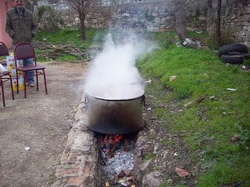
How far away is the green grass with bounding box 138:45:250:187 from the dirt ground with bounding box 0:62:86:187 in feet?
5.07

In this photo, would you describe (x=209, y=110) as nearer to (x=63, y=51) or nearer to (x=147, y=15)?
(x=63, y=51)

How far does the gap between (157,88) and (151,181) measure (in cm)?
301

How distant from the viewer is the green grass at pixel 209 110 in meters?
2.87

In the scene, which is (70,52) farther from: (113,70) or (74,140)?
(74,140)

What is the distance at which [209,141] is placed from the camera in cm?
336

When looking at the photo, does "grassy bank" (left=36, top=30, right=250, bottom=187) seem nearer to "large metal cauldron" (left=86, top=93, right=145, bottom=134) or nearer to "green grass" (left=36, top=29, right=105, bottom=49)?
"large metal cauldron" (left=86, top=93, right=145, bottom=134)

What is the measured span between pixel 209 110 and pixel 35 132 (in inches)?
98.1

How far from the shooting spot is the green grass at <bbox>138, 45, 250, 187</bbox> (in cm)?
287

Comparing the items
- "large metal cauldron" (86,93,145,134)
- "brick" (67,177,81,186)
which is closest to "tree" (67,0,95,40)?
"large metal cauldron" (86,93,145,134)

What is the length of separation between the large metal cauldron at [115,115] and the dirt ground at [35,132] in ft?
1.82

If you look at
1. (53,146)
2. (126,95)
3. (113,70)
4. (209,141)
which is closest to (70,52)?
(113,70)

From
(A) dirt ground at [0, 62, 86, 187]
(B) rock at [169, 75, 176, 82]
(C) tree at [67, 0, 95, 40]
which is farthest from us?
(C) tree at [67, 0, 95, 40]

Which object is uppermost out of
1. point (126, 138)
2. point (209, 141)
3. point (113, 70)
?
point (113, 70)

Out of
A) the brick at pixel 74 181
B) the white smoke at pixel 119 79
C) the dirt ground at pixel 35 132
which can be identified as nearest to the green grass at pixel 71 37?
the white smoke at pixel 119 79
